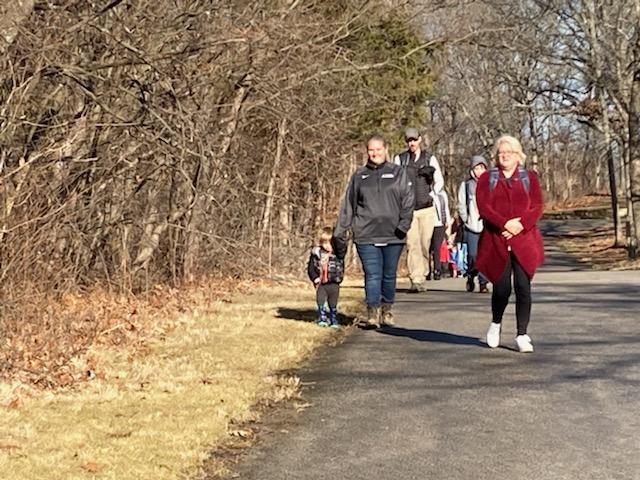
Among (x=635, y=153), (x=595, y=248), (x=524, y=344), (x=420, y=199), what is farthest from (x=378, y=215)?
(x=595, y=248)

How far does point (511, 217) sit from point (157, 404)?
3.26m

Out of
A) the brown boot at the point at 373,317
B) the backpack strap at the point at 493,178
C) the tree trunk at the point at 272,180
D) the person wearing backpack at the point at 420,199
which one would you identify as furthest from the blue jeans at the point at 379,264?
the tree trunk at the point at 272,180

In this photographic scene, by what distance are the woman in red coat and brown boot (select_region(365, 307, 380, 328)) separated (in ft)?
5.91

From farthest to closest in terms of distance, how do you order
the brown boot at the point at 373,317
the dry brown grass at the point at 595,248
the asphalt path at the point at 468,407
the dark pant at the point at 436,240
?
1. the dry brown grass at the point at 595,248
2. the dark pant at the point at 436,240
3. the brown boot at the point at 373,317
4. the asphalt path at the point at 468,407

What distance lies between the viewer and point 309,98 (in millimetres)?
18344

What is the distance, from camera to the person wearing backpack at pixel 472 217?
1312 cm

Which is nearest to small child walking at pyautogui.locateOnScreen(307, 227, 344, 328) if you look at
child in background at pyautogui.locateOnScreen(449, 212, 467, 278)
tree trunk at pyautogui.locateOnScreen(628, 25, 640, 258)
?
child in background at pyautogui.locateOnScreen(449, 212, 467, 278)

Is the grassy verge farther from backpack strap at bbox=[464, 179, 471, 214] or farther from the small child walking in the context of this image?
backpack strap at bbox=[464, 179, 471, 214]

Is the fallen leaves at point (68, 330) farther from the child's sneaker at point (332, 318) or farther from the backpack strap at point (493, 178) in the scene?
the backpack strap at point (493, 178)

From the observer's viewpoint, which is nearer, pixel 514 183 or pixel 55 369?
pixel 55 369

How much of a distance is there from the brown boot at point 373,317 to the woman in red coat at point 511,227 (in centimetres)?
180

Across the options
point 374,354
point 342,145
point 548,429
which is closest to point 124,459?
point 548,429

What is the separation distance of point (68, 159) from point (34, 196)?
67.5 inches

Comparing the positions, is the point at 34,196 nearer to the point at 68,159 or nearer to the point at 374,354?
the point at 68,159
